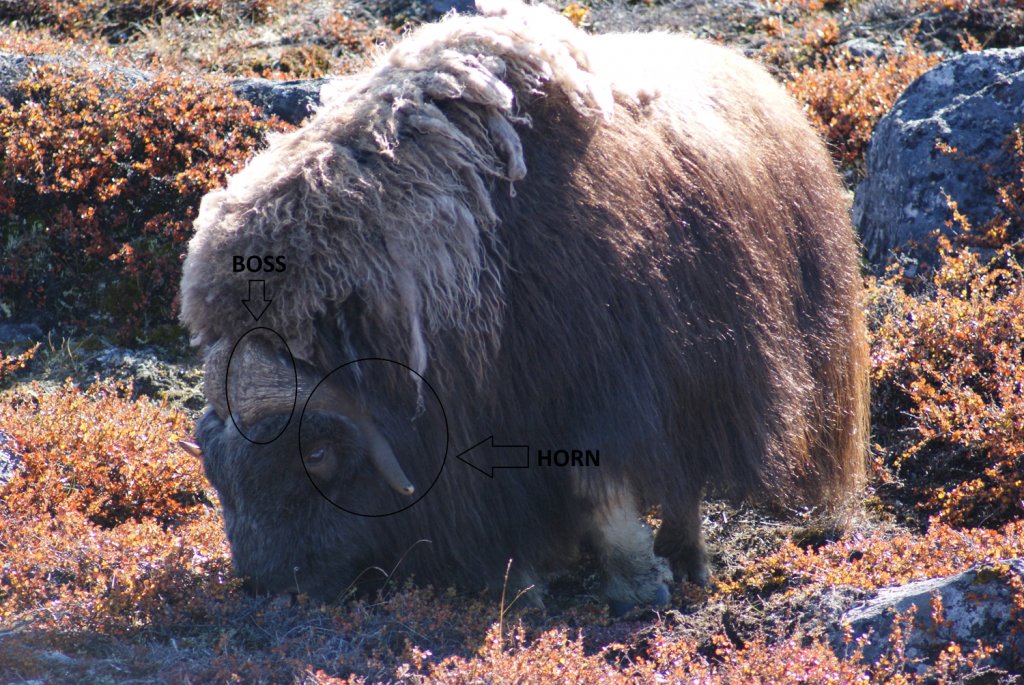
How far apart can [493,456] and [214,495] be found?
5.77ft

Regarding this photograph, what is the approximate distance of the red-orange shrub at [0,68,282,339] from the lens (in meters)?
5.42

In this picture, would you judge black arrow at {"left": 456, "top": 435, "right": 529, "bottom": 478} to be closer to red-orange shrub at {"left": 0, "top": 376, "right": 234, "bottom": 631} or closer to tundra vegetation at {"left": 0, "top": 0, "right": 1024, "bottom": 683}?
tundra vegetation at {"left": 0, "top": 0, "right": 1024, "bottom": 683}

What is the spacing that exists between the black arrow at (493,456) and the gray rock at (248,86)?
3282mm

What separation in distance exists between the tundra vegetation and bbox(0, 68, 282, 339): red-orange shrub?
0.01 m

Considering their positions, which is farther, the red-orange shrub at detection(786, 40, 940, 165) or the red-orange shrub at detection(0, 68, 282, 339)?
the red-orange shrub at detection(786, 40, 940, 165)

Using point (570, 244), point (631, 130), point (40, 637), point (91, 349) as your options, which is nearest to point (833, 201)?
point (631, 130)

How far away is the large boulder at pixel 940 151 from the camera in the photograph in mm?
5246

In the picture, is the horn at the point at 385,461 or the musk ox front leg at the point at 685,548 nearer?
the horn at the point at 385,461

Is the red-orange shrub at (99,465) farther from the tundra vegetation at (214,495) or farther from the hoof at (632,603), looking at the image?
the hoof at (632,603)

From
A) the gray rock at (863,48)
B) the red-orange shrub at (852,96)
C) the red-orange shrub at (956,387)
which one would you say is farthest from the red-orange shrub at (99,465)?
the gray rock at (863,48)

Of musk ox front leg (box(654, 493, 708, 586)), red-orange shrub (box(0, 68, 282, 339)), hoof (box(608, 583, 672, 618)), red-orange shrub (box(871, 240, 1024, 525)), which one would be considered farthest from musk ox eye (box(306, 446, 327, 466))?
red-orange shrub (box(0, 68, 282, 339))

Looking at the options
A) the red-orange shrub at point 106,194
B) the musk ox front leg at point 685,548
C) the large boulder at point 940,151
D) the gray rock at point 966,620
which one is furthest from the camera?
the red-orange shrub at point 106,194

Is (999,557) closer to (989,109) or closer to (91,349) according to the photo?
(989,109)

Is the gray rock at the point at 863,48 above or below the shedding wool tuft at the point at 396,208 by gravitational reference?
above
